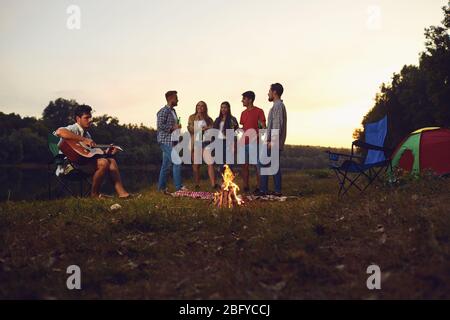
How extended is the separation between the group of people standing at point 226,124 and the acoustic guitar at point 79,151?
184cm

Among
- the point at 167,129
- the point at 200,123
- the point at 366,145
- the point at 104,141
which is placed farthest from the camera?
the point at 104,141

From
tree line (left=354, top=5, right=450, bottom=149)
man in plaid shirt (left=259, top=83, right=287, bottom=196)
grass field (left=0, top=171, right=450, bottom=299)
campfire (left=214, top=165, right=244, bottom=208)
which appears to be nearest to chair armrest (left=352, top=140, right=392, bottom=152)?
grass field (left=0, top=171, right=450, bottom=299)

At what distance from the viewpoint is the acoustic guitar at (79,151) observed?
8805 millimetres

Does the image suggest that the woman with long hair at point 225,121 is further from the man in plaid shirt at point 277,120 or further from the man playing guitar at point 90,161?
the man playing guitar at point 90,161

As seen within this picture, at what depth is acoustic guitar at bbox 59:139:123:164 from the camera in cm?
880

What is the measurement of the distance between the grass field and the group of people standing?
2.53 metres

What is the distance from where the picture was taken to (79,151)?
8.93 m

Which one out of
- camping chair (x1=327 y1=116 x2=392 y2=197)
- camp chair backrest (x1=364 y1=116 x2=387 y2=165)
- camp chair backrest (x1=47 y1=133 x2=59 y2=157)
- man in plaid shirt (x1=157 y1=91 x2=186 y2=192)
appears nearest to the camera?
camping chair (x1=327 y1=116 x2=392 y2=197)

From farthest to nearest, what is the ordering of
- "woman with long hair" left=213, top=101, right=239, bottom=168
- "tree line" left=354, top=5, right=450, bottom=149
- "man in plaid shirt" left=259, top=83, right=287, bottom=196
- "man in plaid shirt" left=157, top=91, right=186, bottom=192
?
"tree line" left=354, top=5, right=450, bottom=149 < "woman with long hair" left=213, top=101, right=239, bottom=168 < "man in plaid shirt" left=157, top=91, right=186, bottom=192 < "man in plaid shirt" left=259, top=83, right=287, bottom=196

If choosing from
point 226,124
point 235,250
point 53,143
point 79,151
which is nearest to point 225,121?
point 226,124

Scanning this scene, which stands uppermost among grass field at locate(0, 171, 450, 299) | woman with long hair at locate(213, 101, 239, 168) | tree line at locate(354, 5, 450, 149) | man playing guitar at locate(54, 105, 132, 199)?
tree line at locate(354, 5, 450, 149)

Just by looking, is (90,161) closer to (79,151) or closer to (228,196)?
(79,151)

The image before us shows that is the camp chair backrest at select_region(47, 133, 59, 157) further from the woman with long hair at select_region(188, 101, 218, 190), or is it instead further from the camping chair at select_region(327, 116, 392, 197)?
the camping chair at select_region(327, 116, 392, 197)

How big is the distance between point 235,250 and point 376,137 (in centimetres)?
574
